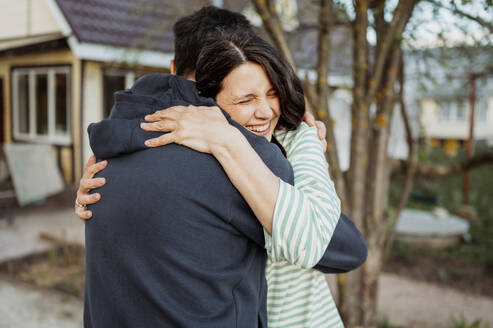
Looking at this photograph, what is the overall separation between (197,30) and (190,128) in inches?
17.9

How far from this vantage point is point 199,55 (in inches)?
52.6

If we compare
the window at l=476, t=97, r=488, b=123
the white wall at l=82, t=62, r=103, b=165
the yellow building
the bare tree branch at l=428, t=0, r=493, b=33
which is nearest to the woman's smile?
the bare tree branch at l=428, t=0, r=493, b=33

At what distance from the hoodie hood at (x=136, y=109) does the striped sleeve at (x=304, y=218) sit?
261 millimetres

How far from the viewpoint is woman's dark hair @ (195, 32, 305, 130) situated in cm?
127

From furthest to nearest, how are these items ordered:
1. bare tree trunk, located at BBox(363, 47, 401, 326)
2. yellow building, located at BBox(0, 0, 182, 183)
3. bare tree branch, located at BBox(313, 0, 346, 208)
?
yellow building, located at BBox(0, 0, 182, 183), bare tree trunk, located at BBox(363, 47, 401, 326), bare tree branch, located at BBox(313, 0, 346, 208)

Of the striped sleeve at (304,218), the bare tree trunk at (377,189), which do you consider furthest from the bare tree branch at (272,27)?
the striped sleeve at (304,218)

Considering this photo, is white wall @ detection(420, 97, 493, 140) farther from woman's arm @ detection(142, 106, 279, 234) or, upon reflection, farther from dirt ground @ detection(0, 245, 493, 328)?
woman's arm @ detection(142, 106, 279, 234)

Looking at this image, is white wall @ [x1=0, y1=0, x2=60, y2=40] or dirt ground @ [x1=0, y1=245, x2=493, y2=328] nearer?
dirt ground @ [x1=0, y1=245, x2=493, y2=328]

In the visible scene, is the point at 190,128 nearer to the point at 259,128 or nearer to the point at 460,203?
the point at 259,128

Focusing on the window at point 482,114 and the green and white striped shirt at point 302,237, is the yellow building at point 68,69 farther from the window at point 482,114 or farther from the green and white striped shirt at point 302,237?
the window at point 482,114

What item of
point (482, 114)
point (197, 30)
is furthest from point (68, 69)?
point (482, 114)

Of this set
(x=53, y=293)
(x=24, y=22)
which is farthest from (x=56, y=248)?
(x=24, y=22)

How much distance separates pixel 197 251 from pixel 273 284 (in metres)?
0.50

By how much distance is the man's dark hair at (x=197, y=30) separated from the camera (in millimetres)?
1396
